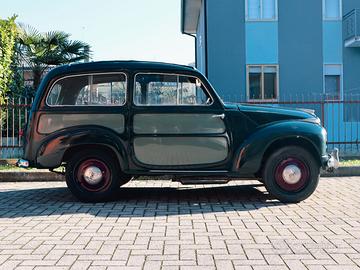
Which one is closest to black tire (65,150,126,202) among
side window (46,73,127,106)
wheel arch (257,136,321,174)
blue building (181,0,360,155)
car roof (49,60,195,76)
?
side window (46,73,127,106)

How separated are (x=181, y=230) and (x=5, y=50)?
9.77 metres

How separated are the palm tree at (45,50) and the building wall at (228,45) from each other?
5.60m

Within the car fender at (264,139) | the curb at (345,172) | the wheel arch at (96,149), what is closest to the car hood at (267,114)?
the car fender at (264,139)

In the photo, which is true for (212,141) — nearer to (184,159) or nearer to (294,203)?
(184,159)

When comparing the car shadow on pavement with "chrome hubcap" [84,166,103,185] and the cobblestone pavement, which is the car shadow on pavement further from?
"chrome hubcap" [84,166,103,185]

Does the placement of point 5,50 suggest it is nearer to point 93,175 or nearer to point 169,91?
point 93,175

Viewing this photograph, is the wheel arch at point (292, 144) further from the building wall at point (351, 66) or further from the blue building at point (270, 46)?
the building wall at point (351, 66)

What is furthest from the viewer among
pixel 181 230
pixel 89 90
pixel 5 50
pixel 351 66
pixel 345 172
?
pixel 351 66

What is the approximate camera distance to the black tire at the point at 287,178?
7.01 m

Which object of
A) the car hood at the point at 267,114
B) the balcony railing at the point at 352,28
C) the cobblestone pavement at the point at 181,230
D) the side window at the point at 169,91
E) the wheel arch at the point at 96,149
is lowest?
the cobblestone pavement at the point at 181,230

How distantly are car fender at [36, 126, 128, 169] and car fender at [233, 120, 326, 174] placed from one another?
173 centimetres

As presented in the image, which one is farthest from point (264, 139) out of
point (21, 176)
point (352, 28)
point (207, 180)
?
point (352, 28)

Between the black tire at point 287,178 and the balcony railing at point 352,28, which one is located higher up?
the balcony railing at point 352,28

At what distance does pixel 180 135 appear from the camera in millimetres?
7004
